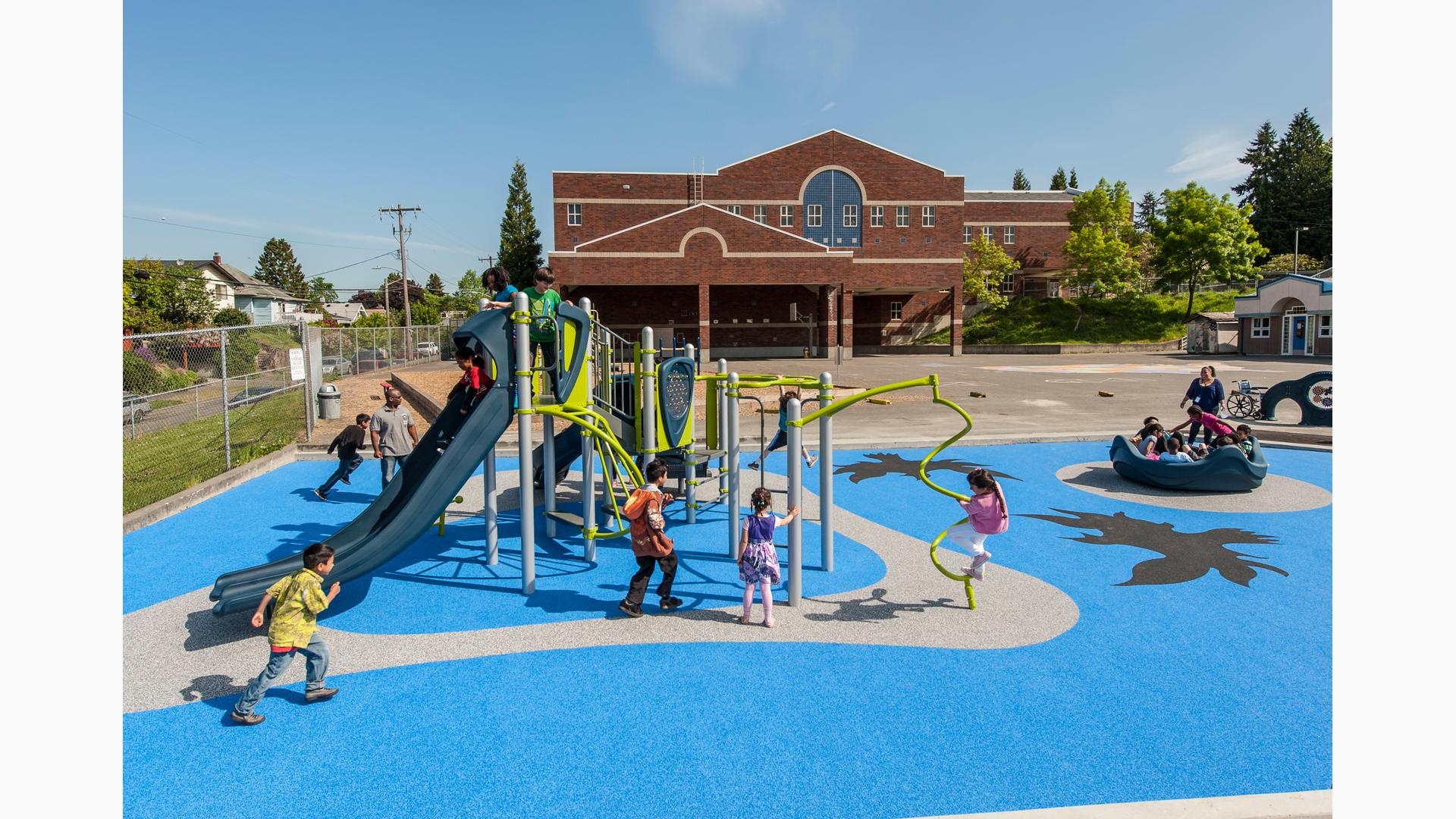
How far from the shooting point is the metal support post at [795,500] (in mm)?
7113

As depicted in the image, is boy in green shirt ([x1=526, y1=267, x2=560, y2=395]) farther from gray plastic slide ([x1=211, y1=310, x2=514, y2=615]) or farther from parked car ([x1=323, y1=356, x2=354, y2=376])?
parked car ([x1=323, y1=356, x2=354, y2=376])

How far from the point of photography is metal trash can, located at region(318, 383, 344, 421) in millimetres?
20734

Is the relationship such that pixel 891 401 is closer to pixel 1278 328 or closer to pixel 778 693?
pixel 778 693

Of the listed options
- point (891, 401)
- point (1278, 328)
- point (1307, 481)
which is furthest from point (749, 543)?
point (1278, 328)

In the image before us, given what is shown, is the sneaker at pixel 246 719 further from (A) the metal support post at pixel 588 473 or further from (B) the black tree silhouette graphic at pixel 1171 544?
(B) the black tree silhouette graphic at pixel 1171 544

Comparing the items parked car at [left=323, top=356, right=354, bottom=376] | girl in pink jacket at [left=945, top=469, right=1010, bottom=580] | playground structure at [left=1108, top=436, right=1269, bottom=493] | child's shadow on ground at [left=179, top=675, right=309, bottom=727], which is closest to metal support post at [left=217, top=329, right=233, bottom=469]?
child's shadow on ground at [left=179, top=675, right=309, bottom=727]

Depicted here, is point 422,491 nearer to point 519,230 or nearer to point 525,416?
point 525,416

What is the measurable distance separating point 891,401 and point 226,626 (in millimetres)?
22505

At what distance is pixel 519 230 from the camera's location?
94938mm

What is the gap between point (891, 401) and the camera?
26.5 meters

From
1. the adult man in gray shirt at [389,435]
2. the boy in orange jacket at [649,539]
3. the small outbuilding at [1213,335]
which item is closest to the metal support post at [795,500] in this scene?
the boy in orange jacket at [649,539]

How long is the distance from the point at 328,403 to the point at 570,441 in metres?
13.9

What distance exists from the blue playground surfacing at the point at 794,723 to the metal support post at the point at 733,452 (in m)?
1.02

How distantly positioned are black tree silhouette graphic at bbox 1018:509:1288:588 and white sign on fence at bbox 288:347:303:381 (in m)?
17.7
